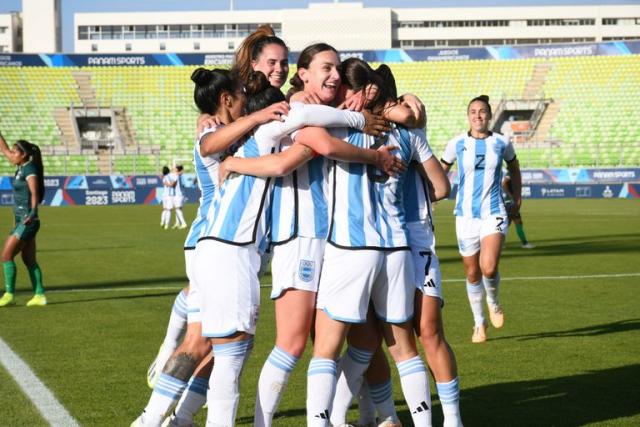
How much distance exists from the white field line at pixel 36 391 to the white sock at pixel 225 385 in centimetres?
156

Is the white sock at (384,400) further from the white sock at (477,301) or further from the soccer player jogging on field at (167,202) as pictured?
the soccer player jogging on field at (167,202)

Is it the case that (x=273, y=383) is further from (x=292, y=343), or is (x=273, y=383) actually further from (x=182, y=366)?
(x=182, y=366)

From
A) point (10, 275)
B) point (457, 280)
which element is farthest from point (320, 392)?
point (457, 280)

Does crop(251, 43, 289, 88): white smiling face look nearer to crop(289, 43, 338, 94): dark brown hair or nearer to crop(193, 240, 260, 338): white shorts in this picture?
crop(289, 43, 338, 94): dark brown hair

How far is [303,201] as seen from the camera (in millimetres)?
4887

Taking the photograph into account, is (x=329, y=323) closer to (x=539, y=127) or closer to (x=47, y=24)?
(x=539, y=127)

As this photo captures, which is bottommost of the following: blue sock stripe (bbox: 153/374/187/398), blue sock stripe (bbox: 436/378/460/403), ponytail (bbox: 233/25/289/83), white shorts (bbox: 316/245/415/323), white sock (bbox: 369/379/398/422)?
white sock (bbox: 369/379/398/422)

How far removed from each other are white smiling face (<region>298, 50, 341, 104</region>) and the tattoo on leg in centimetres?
154

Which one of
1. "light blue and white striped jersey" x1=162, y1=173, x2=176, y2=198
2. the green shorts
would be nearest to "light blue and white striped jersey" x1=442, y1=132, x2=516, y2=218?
the green shorts

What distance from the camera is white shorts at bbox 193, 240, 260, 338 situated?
4.77 m

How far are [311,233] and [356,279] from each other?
0.31m

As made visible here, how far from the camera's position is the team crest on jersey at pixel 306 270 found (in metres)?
4.82

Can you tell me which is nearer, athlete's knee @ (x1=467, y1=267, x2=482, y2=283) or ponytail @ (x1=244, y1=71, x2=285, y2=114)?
ponytail @ (x1=244, y1=71, x2=285, y2=114)

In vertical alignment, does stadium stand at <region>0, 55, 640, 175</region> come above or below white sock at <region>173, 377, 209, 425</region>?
above
